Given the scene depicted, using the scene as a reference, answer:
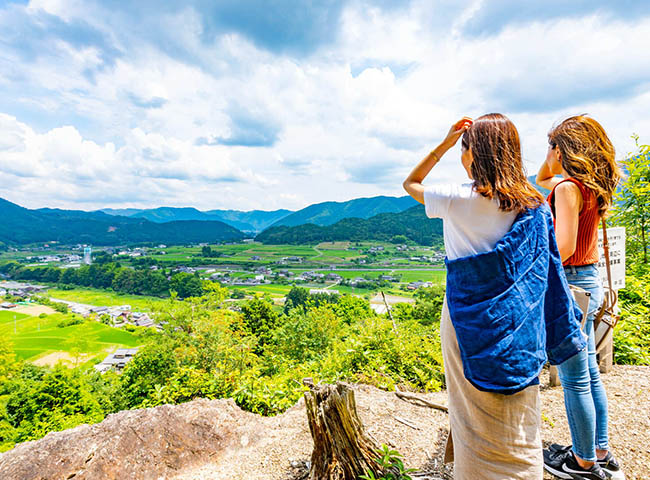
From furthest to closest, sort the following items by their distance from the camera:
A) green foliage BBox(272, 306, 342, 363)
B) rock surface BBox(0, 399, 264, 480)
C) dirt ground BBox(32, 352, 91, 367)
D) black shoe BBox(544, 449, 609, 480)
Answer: dirt ground BBox(32, 352, 91, 367)
green foliage BBox(272, 306, 342, 363)
rock surface BBox(0, 399, 264, 480)
black shoe BBox(544, 449, 609, 480)

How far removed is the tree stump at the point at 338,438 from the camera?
6.77 ft

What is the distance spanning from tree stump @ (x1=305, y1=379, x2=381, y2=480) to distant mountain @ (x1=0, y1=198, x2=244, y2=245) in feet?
487

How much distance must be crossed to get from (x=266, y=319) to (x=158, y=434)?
17.4 m

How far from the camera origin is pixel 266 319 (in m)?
20.0

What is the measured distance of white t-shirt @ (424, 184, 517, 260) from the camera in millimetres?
1354

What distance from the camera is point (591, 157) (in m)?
1.77

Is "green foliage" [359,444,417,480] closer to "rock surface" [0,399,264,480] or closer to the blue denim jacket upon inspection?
the blue denim jacket

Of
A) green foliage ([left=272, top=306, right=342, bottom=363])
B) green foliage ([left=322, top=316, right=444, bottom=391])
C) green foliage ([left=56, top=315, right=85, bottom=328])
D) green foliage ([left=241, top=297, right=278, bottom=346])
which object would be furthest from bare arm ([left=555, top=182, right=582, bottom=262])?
green foliage ([left=56, top=315, right=85, bottom=328])

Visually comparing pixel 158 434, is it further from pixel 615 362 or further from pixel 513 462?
pixel 615 362

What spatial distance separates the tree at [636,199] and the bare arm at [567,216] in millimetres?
4435

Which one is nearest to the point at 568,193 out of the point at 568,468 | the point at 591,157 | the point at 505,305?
the point at 591,157

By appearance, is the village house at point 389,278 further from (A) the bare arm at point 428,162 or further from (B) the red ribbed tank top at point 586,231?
(A) the bare arm at point 428,162

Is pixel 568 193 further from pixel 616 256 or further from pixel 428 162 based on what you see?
pixel 616 256

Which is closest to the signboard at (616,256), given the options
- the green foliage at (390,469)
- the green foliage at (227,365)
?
the green foliage at (227,365)
